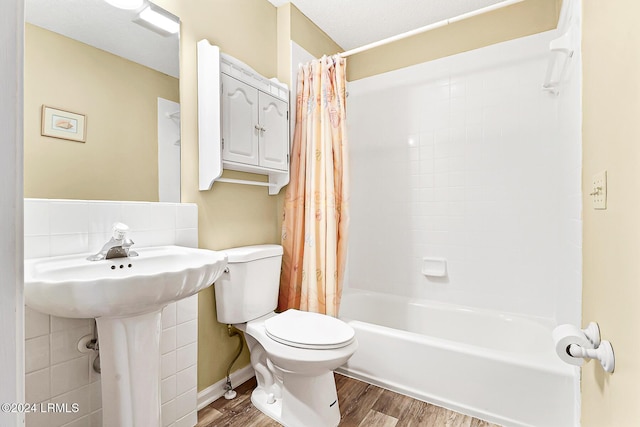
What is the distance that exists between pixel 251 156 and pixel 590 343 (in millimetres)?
1592

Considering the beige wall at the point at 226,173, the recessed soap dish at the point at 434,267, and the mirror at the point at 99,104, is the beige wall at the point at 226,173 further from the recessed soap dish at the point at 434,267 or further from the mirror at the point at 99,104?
the recessed soap dish at the point at 434,267

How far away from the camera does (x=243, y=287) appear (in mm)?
1631

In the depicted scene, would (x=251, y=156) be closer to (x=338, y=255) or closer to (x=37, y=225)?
(x=338, y=255)

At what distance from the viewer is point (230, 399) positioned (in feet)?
5.57

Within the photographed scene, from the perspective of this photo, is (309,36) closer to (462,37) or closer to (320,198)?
(462,37)

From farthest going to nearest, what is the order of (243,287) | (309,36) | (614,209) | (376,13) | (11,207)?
1. (309,36)
2. (376,13)
3. (243,287)
4. (614,209)
5. (11,207)

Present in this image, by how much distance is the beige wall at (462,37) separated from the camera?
2020 mm

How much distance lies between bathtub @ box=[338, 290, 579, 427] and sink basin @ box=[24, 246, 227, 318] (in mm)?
1141

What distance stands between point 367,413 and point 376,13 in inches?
96.8

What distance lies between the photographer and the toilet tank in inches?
63.6

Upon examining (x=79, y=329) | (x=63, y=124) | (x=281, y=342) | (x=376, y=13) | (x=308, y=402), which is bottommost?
(x=308, y=402)

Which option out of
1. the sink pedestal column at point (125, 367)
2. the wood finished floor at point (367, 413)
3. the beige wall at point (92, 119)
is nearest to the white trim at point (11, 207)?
the sink pedestal column at point (125, 367)

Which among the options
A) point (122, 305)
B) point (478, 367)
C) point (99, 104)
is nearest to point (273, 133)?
point (99, 104)

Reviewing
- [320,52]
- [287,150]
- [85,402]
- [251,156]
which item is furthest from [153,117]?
[320,52]
